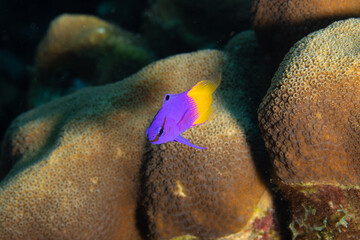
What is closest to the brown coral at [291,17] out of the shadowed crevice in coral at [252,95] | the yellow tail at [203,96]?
the shadowed crevice in coral at [252,95]

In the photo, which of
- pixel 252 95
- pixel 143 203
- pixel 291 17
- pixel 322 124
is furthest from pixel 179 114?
pixel 291 17

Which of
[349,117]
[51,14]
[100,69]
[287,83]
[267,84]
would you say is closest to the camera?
[349,117]

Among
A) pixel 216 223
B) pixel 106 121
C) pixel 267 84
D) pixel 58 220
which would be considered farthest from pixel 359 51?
pixel 58 220

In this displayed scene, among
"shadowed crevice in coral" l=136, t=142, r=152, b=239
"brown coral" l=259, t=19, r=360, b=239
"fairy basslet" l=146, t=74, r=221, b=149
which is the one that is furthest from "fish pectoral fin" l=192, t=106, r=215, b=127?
"shadowed crevice in coral" l=136, t=142, r=152, b=239

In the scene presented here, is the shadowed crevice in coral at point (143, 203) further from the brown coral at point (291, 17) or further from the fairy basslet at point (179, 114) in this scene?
the brown coral at point (291, 17)

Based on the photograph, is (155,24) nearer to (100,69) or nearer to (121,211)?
(100,69)
